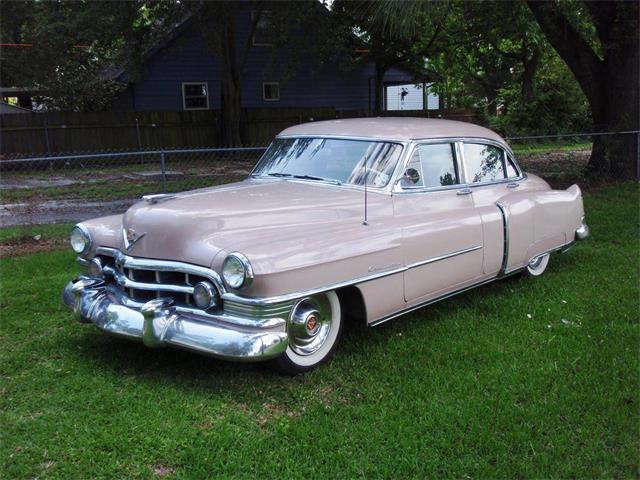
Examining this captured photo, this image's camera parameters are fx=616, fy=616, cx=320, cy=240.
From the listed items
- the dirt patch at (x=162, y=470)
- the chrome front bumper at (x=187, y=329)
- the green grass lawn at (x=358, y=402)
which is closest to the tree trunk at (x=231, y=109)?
the green grass lawn at (x=358, y=402)

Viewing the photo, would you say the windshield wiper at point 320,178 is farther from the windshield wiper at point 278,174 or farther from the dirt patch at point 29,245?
the dirt patch at point 29,245

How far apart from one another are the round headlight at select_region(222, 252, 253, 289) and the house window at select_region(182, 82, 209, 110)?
2096 cm

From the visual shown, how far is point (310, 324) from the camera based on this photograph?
3936 mm

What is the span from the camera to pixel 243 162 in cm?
1766

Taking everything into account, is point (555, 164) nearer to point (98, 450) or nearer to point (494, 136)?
point (494, 136)

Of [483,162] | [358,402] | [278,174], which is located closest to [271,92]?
[483,162]

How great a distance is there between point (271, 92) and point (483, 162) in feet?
65.9

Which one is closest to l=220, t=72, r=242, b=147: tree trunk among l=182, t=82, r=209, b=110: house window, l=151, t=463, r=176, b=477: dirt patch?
l=182, t=82, r=209, b=110: house window

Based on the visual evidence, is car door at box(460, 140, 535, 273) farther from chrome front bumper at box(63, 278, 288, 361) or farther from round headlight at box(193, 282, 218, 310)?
round headlight at box(193, 282, 218, 310)

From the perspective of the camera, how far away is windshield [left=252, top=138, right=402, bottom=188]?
4836mm

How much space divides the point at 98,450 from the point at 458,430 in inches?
75.0

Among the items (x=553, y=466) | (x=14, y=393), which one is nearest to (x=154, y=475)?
(x=14, y=393)

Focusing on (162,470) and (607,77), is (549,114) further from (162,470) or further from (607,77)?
(162,470)

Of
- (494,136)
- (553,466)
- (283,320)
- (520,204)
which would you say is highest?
(494,136)
